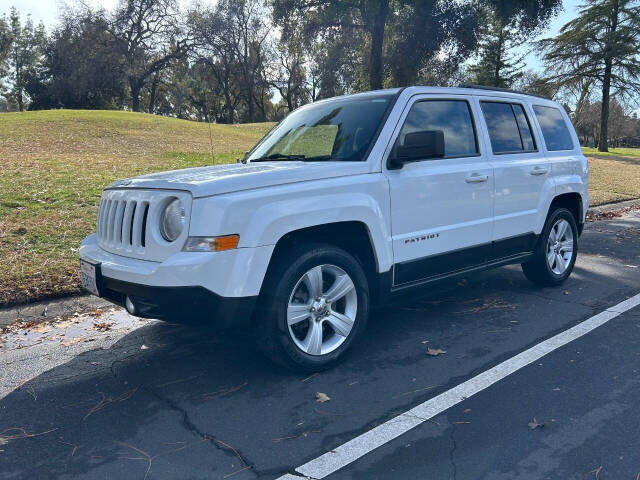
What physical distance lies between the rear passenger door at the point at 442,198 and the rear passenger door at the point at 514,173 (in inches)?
7.1

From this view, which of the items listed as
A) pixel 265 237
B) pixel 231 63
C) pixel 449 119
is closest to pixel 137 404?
pixel 265 237

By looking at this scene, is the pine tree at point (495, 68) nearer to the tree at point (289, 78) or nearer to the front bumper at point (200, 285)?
the tree at point (289, 78)

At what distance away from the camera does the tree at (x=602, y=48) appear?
40.0 metres

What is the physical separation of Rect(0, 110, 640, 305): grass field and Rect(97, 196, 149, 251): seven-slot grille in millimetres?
1980

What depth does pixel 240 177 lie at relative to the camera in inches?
148

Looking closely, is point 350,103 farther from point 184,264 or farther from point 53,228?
point 53,228

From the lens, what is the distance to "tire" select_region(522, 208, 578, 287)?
5.96 meters

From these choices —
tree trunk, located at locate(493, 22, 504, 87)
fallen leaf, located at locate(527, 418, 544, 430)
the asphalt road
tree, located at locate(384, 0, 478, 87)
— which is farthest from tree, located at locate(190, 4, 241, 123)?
fallen leaf, located at locate(527, 418, 544, 430)

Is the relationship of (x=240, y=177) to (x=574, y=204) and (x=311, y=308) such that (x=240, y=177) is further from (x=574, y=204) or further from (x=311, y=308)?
(x=574, y=204)

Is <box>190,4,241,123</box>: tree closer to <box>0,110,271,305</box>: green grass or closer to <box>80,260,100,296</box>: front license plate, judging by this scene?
<box>0,110,271,305</box>: green grass

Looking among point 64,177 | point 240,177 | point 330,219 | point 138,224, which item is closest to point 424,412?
point 330,219

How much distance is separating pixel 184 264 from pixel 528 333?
2921 mm

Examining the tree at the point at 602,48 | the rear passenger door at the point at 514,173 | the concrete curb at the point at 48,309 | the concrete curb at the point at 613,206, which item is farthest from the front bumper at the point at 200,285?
the tree at the point at 602,48

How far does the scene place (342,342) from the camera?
13.6 feet
